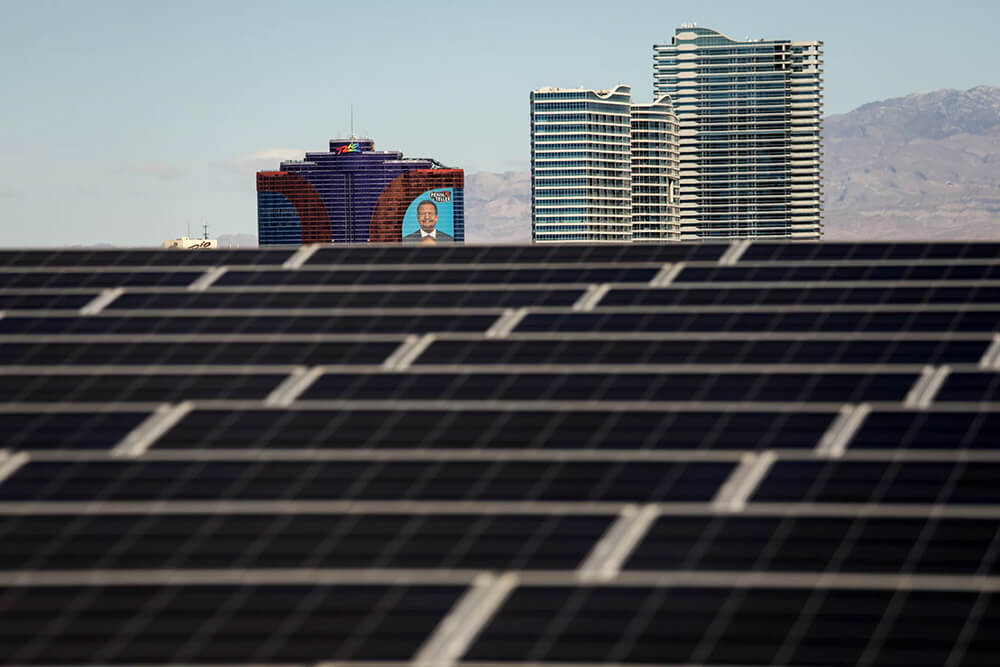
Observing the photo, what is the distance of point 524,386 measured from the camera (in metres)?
53.4

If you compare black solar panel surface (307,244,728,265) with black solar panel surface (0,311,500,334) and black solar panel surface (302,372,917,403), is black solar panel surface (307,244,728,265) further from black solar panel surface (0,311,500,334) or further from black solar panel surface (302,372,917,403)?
black solar panel surface (302,372,917,403)

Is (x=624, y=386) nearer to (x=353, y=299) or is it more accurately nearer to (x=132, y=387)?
(x=353, y=299)

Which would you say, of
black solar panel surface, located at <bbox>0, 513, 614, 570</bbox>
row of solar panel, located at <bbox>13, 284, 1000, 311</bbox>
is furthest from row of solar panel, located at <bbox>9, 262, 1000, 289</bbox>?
black solar panel surface, located at <bbox>0, 513, 614, 570</bbox>

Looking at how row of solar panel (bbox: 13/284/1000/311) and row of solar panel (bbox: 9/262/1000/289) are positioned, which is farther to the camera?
row of solar panel (bbox: 9/262/1000/289)

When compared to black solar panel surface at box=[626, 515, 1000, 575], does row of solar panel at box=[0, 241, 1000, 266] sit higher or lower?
higher

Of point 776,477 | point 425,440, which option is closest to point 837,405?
point 776,477

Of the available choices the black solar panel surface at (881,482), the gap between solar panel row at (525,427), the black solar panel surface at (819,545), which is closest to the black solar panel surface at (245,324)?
the gap between solar panel row at (525,427)

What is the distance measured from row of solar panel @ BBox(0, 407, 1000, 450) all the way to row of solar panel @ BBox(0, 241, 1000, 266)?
1723 centimetres

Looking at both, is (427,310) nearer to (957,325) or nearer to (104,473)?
(104,473)

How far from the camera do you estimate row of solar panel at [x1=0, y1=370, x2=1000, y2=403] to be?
51.9 meters

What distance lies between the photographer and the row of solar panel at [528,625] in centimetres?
3700

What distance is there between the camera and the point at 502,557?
41719 millimetres

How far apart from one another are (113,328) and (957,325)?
137 ft

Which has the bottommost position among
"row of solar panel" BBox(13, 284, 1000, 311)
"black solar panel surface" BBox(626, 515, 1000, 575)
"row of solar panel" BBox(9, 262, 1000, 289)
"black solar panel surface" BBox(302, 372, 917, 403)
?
"black solar panel surface" BBox(626, 515, 1000, 575)
